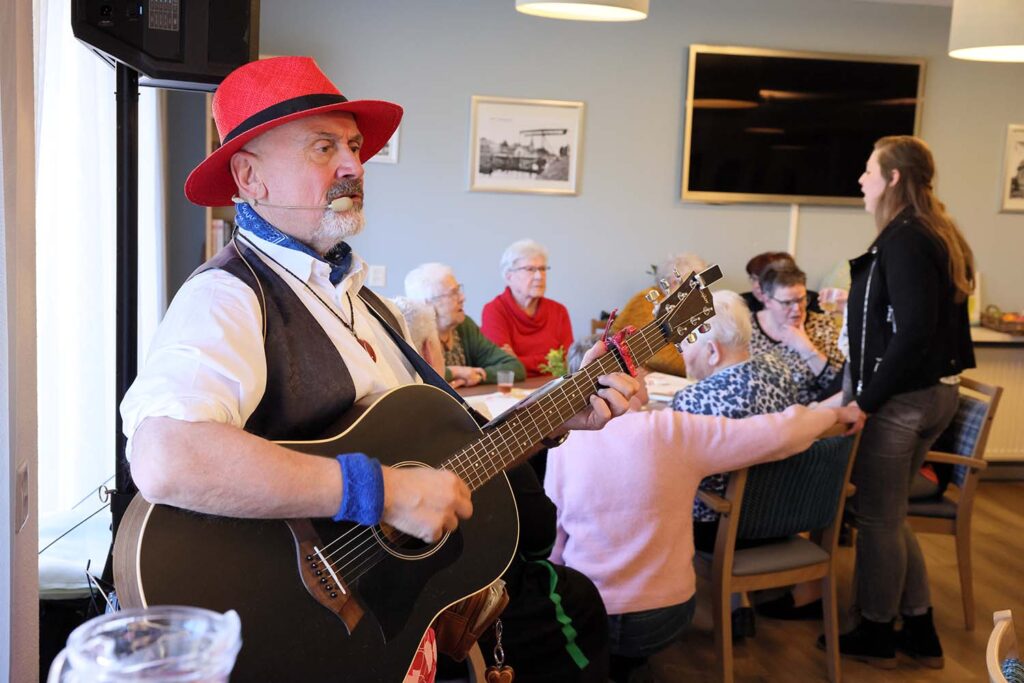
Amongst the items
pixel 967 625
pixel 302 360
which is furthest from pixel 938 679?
pixel 302 360

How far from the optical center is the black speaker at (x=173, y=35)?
7.05 feet

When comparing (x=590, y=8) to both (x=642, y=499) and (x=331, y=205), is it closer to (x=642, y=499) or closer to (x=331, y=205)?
(x=642, y=499)

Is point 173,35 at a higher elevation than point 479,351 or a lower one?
higher

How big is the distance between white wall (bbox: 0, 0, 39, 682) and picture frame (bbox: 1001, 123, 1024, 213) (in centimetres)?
574

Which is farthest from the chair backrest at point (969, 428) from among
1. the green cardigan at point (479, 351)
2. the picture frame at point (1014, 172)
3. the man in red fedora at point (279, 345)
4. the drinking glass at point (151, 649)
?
the drinking glass at point (151, 649)

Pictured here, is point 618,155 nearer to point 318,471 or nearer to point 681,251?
point 681,251

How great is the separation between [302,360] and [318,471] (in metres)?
0.22

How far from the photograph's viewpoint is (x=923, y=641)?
345 cm

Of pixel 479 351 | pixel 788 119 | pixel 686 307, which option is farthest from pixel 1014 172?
pixel 686 307

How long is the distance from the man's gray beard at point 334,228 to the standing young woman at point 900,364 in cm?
215

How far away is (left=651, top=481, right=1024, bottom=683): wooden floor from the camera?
3334 millimetres

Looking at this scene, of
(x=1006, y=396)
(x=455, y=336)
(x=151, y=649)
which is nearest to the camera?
(x=151, y=649)

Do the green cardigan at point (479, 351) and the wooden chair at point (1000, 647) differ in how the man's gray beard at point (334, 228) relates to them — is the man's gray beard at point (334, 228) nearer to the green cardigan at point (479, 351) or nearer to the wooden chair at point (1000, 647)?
the wooden chair at point (1000, 647)

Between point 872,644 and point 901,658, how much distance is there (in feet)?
0.42
